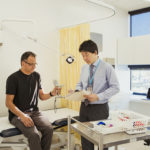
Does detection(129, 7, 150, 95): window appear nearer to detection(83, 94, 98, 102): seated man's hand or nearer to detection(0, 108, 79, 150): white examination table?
detection(0, 108, 79, 150): white examination table

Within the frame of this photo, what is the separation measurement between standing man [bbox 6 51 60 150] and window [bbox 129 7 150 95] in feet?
8.69

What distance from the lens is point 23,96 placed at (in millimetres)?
2311

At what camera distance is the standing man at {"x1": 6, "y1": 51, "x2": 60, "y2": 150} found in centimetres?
212

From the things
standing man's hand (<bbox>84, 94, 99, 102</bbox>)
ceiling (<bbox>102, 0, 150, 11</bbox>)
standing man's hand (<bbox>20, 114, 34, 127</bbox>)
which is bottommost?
standing man's hand (<bbox>20, 114, 34, 127</bbox>)

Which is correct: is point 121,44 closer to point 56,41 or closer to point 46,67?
point 56,41

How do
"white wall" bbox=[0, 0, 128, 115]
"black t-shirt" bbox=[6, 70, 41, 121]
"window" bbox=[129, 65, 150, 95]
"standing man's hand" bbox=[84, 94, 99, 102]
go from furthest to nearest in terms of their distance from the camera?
"window" bbox=[129, 65, 150, 95] → "white wall" bbox=[0, 0, 128, 115] → "black t-shirt" bbox=[6, 70, 41, 121] → "standing man's hand" bbox=[84, 94, 99, 102]

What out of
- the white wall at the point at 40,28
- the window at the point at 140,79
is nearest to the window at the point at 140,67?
the window at the point at 140,79

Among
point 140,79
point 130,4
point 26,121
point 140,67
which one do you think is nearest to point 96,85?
point 26,121

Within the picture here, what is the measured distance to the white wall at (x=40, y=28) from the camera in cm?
285

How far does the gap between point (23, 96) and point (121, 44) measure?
263 centimetres

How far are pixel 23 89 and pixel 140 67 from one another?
2961 mm

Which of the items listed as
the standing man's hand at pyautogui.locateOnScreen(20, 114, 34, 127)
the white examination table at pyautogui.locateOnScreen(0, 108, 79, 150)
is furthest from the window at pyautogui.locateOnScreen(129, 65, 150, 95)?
the standing man's hand at pyautogui.locateOnScreen(20, 114, 34, 127)

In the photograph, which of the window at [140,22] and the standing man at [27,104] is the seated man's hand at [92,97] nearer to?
the standing man at [27,104]

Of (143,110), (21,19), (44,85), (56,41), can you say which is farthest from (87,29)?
(143,110)
